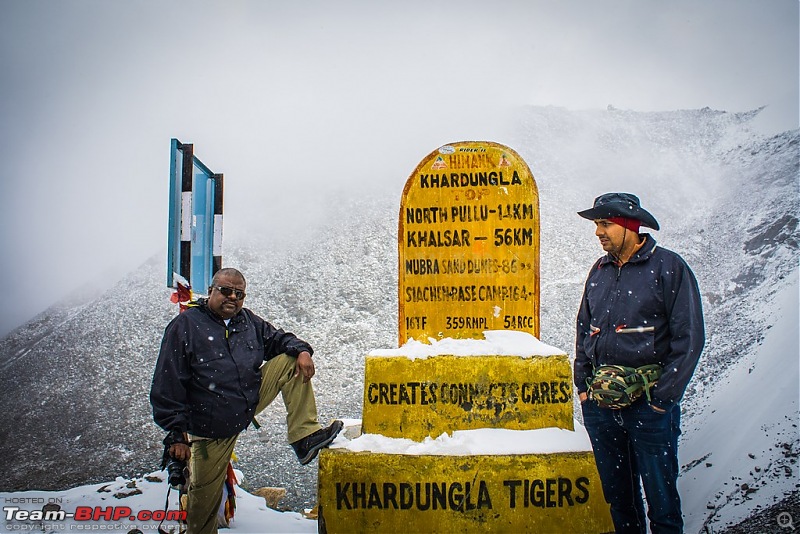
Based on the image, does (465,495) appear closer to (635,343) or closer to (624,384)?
(624,384)

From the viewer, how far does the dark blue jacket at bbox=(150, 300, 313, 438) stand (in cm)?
310

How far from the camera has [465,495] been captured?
Answer: 305 centimetres

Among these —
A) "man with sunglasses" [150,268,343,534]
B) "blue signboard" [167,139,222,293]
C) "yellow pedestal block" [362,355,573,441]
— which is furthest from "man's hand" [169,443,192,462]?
"blue signboard" [167,139,222,293]

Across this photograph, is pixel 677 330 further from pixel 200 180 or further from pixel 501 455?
pixel 200 180

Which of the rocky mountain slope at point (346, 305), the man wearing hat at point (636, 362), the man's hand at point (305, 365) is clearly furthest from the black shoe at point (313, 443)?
the rocky mountain slope at point (346, 305)

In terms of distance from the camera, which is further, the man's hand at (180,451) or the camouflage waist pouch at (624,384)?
the man's hand at (180,451)

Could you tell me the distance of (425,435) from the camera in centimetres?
337

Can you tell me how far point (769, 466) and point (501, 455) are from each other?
309cm

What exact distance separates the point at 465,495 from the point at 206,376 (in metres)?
1.77

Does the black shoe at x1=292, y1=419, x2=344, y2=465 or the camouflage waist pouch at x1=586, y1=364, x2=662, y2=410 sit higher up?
the camouflage waist pouch at x1=586, y1=364, x2=662, y2=410

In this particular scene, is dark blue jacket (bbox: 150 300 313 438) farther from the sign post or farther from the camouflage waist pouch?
the camouflage waist pouch

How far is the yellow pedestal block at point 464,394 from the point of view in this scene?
3.38 m

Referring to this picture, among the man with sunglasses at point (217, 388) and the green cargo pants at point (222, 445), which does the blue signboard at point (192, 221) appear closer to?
the man with sunglasses at point (217, 388)

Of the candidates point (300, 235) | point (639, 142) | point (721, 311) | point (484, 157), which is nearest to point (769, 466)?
point (484, 157)
